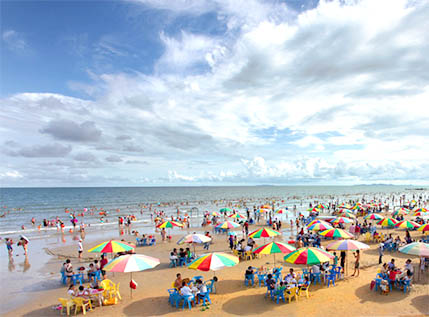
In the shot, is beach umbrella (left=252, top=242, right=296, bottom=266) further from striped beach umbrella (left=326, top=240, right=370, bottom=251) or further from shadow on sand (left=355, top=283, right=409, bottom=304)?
shadow on sand (left=355, top=283, right=409, bottom=304)

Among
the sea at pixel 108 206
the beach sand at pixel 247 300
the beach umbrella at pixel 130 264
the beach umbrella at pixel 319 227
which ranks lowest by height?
the sea at pixel 108 206

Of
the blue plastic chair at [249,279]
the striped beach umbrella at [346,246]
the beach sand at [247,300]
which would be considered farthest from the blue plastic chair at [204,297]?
the striped beach umbrella at [346,246]

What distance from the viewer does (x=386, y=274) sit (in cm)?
1077

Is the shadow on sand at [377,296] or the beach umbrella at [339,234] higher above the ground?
the beach umbrella at [339,234]

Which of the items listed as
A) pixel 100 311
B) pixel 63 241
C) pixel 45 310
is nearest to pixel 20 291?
pixel 45 310

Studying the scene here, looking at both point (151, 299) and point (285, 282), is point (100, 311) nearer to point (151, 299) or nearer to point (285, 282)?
point (151, 299)

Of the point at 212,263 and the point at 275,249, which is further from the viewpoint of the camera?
the point at 275,249

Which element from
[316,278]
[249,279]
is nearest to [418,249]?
[316,278]

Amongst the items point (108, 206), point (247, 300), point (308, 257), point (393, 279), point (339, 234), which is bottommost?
point (108, 206)

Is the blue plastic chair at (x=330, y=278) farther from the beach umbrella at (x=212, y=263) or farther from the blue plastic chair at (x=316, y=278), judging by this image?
the beach umbrella at (x=212, y=263)

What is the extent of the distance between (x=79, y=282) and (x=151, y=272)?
3492mm

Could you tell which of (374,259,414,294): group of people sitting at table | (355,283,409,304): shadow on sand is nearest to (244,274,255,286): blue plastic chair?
(355,283,409,304): shadow on sand

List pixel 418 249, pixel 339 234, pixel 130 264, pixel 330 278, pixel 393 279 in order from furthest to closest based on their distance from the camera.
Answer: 1. pixel 339 234
2. pixel 330 278
3. pixel 418 249
4. pixel 393 279
5. pixel 130 264

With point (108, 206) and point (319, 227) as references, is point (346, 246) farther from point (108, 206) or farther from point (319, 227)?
point (108, 206)
